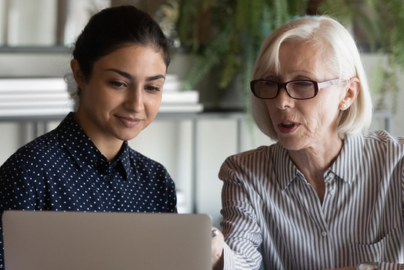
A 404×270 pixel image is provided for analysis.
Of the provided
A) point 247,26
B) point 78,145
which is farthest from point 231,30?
point 78,145

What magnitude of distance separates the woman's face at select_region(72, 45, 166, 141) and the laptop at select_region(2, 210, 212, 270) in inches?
18.8

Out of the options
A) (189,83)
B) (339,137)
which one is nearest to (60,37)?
(189,83)

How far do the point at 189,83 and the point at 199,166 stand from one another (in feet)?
1.63

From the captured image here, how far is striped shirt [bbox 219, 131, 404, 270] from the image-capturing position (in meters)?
1.51

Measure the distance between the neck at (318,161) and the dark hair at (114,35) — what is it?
17.6 inches

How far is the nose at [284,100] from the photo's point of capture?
57.1 inches

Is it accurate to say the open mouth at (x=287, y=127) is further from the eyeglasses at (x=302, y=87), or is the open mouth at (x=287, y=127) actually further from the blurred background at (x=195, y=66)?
the blurred background at (x=195, y=66)

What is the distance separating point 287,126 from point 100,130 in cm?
48

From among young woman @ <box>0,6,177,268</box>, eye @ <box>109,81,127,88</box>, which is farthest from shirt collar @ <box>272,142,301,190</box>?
eye @ <box>109,81,127,88</box>

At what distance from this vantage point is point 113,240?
0.98 m

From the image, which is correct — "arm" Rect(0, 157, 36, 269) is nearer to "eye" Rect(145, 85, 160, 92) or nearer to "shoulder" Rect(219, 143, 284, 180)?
"eye" Rect(145, 85, 160, 92)

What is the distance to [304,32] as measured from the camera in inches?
58.6

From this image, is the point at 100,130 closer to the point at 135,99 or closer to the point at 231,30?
the point at 135,99

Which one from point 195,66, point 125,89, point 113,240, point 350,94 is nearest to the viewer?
point 113,240
